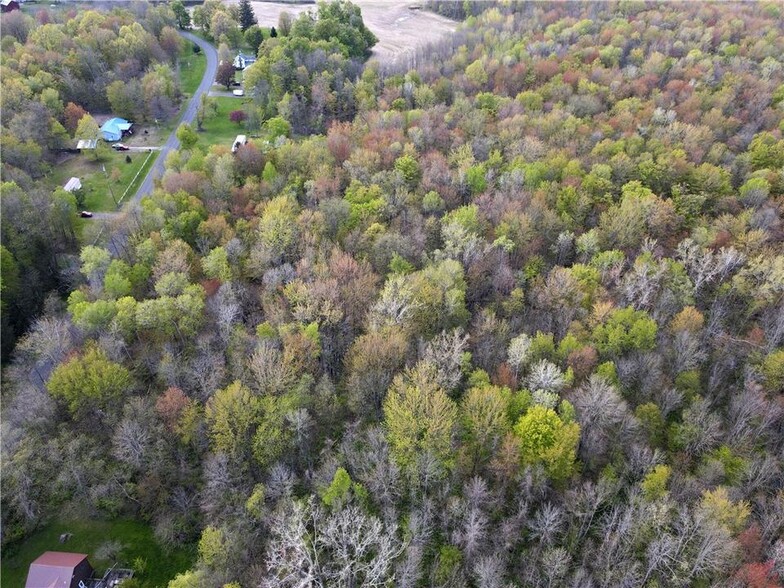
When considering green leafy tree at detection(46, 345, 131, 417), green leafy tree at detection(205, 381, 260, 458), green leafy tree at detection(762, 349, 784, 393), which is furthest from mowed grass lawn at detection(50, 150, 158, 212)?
green leafy tree at detection(762, 349, 784, 393)

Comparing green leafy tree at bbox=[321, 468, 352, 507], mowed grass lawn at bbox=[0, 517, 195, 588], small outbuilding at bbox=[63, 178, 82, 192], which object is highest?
small outbuilding at bbox=[63, 178, 82, 192]

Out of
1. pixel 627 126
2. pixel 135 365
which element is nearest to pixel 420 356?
pixel 135 365

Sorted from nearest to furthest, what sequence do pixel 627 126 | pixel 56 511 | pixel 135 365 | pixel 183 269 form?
pixel 56 511
pixel 135 365
pixel 183 269
pixel 627 126

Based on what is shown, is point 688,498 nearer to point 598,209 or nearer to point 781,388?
point 781,388

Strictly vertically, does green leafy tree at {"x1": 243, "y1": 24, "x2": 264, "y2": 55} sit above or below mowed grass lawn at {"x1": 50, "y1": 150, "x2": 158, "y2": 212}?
above

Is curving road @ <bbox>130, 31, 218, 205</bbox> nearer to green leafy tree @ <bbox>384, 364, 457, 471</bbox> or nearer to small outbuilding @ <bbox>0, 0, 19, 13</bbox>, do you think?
small outbuilding @ <bbox>0, 0, 19, 13</bbox>

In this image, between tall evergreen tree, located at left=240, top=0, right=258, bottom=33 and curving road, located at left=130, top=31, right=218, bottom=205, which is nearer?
curving road, located at left=130, top=31, right=218, bottom=205
